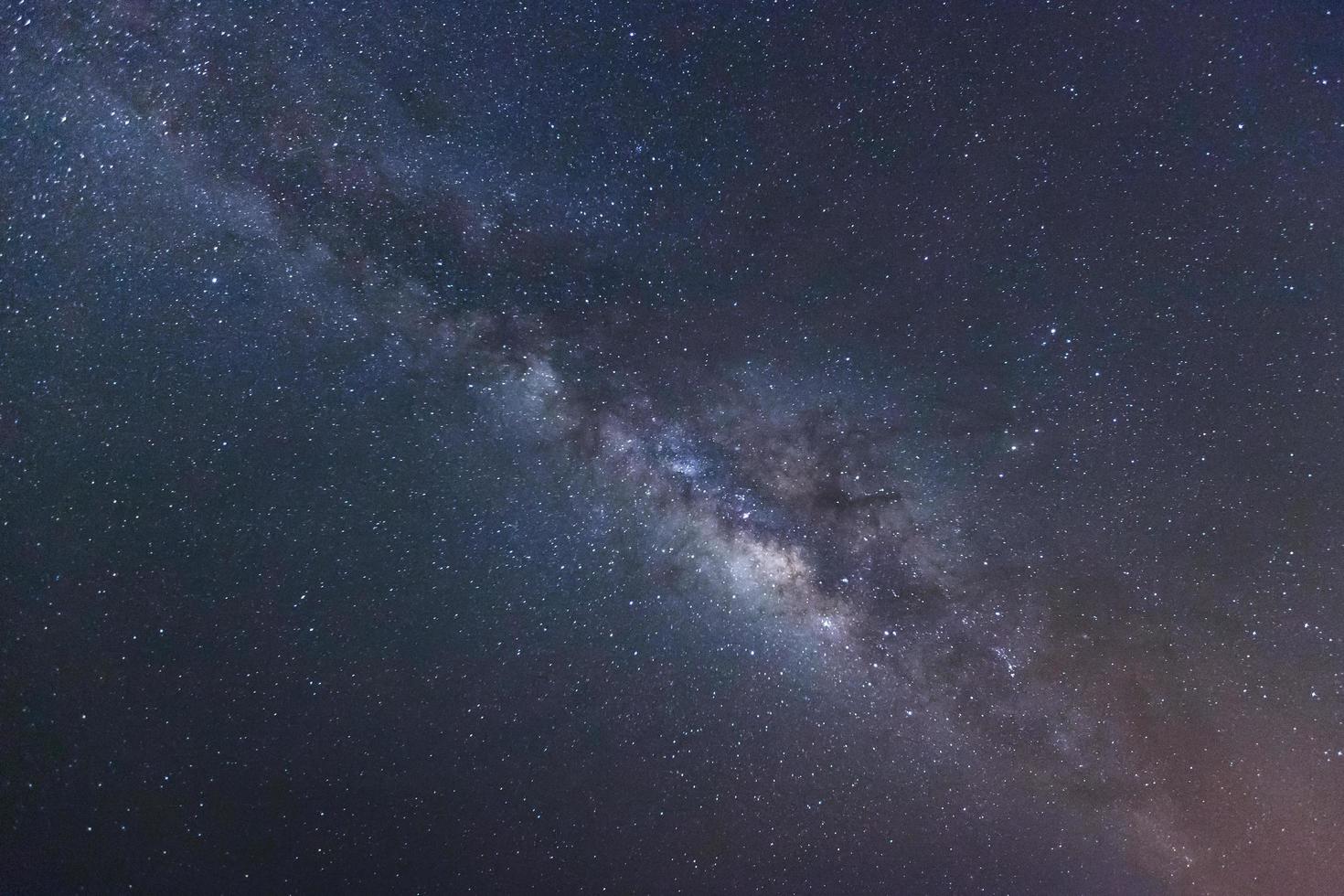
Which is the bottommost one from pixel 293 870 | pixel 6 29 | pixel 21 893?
pixel 21 893

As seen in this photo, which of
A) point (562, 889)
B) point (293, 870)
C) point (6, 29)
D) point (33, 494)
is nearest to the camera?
point (6, 29)

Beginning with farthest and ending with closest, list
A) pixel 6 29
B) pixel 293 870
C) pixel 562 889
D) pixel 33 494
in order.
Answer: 1. pixel 562 889
2. pixel 293 870
3. pixel 33 494
4. pixel 6 29

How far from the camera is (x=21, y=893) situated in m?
3.38

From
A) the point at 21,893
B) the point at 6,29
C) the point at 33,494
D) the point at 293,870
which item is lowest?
the point at 21,893

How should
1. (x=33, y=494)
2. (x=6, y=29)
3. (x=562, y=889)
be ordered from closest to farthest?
1. (x=6, y=29)
2. (x=33, y=494)
3. (x=562, y=889)

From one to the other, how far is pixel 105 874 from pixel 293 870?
84 centimetres

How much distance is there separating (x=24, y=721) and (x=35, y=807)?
0.41m

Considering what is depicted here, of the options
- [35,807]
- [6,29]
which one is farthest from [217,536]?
[6,29]

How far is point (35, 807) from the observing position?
3.34 metres

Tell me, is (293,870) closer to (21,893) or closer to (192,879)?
(192,879)

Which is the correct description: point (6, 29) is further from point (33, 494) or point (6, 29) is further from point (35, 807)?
point (35, 807)

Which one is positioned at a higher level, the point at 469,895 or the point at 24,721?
the point at 24,721

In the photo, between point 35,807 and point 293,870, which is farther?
point 293,870

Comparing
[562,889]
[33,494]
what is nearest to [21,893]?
A: [33,494]
